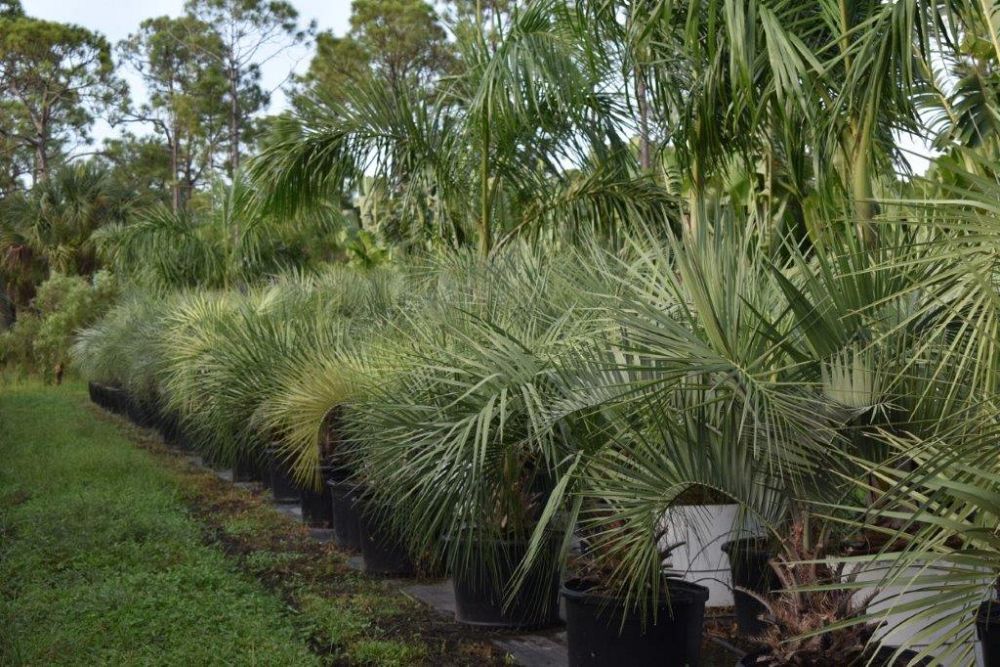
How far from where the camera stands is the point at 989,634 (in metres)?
3.27

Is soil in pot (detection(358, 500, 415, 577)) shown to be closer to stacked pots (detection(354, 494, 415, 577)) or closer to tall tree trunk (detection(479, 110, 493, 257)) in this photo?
stacked pots (detection(354, 494, 415, 577))

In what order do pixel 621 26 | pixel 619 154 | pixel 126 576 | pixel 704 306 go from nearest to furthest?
pixel 704 306 → pixel 126 576 → pixel 621 26 → pixel 619 154

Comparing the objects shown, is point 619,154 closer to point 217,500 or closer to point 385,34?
point 217,500

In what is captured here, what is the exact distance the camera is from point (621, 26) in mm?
7141

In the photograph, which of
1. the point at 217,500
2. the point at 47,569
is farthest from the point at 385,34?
the point at 47,569

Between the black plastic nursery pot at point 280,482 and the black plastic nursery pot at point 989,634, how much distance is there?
662cm

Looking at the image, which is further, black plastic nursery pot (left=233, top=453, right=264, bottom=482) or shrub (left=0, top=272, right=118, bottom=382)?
shrub (left=0, top=272, right=118, bottom=382)

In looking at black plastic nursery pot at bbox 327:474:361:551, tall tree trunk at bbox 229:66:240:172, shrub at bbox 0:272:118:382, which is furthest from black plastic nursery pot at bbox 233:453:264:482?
tall tree trunk at bbox 229:66:240:172

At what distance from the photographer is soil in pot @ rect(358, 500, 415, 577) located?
6.65 metres

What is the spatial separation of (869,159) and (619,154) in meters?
3.34

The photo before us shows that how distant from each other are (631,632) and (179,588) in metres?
3.08

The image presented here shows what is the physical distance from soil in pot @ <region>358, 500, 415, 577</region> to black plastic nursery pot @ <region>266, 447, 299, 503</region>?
A: 2606mm

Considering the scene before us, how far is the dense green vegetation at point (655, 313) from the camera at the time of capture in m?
3.33

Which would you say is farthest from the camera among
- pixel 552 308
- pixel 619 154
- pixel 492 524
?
pixel 619 154
